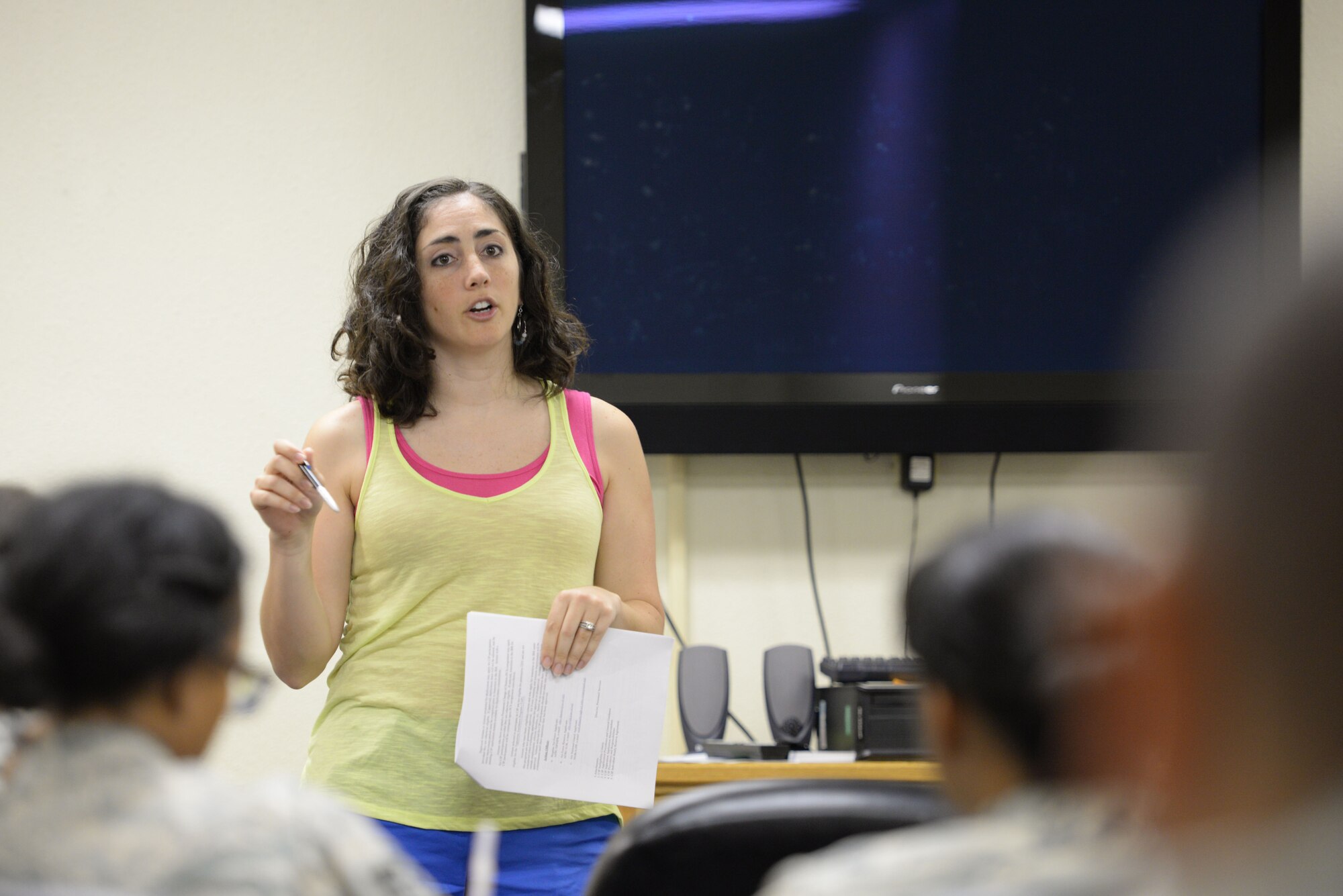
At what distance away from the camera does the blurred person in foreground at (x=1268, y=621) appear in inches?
16.4

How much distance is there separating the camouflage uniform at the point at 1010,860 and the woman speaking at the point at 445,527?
0.82 m

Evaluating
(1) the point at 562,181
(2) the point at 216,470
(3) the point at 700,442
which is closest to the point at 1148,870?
(3) the point at 700,442

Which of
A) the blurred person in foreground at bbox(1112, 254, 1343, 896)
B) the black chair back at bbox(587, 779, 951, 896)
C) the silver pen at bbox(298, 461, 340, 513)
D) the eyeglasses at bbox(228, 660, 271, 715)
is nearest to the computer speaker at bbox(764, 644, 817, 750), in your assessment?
the silver pen at bbox(298, 461, 340, 513)

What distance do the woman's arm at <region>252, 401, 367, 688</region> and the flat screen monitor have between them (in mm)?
1128

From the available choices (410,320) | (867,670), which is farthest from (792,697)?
(410,320)

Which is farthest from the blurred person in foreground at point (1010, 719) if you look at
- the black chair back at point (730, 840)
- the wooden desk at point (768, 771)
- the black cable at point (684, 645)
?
the black cable at point (684, 645)

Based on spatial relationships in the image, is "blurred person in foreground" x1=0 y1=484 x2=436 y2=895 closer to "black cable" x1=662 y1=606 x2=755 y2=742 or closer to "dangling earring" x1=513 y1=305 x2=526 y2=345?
"dangling earring" x1=513 y1=305 x2=526 y2=345

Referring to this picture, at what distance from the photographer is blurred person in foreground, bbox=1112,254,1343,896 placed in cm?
42

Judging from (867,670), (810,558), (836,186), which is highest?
(836,186)

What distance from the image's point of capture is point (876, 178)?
2555 millimetres

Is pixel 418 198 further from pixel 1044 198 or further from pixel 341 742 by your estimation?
pixel 1044 198

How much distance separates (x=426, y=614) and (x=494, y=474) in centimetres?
19

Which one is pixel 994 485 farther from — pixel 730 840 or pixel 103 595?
pixel 103 595

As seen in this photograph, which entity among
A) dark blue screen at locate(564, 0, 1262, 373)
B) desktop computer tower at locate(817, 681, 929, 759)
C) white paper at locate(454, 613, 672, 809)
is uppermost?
dark blue screen at locate(564, 0, 1262, 373)
